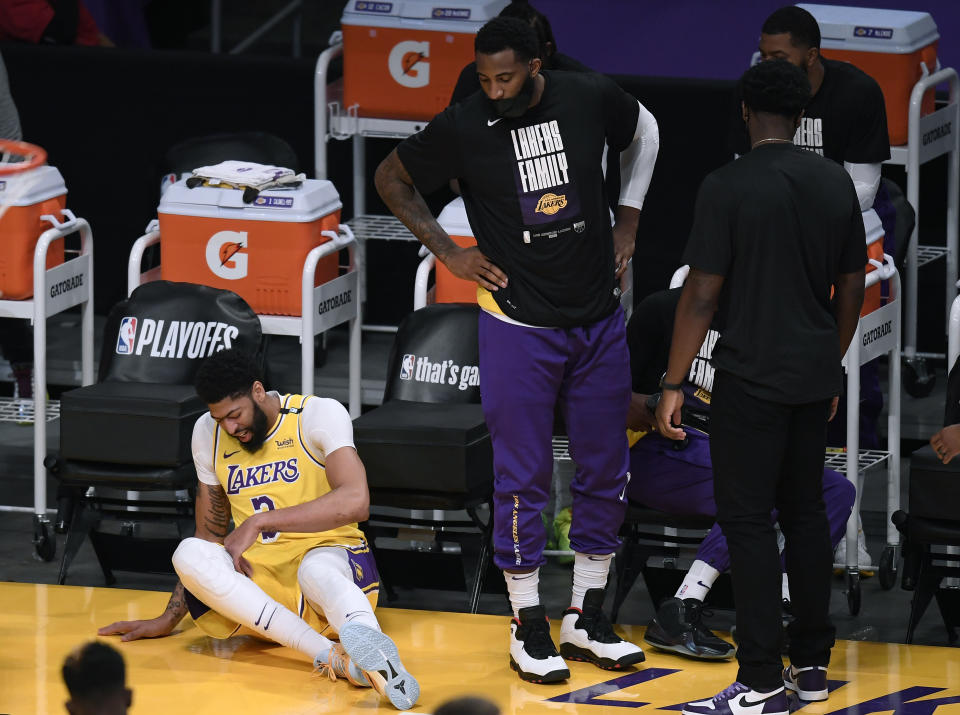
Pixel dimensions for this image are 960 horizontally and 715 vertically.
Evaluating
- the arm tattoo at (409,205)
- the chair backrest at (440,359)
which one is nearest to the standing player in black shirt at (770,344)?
the arm tattoo at (409,205)

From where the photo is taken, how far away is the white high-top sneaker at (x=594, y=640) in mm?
5039

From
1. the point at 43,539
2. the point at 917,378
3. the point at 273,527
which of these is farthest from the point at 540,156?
the point at 917,378

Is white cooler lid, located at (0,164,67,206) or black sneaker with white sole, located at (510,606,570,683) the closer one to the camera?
black sneaker with white sole, located at (510,606,570,683)

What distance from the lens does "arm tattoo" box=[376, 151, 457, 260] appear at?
5090mm

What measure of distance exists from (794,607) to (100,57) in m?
4.87

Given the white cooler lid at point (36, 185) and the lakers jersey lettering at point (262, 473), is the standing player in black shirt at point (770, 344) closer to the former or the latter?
the lakers jersey lettering at point (262, 473)

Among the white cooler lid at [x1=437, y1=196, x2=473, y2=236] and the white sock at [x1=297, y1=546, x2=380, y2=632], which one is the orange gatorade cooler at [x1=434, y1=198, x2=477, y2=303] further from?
the white sock at [x1=297, y1=546, x2=380, y2=632]

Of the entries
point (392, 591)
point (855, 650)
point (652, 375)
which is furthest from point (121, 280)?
point (855, 650)

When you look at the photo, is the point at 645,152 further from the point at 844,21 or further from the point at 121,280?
the point at 121,280

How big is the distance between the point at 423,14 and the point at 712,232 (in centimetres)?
318

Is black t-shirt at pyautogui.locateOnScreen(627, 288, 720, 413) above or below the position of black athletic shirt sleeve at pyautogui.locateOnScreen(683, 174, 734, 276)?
below

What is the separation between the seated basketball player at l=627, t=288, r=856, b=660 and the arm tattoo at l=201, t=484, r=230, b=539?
1.15 m

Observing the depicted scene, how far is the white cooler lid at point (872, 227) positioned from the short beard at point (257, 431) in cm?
195


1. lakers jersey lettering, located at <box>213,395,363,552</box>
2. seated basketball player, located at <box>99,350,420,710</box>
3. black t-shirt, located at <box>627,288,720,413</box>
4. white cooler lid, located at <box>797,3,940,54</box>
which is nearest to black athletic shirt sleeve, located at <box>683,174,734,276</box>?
black t-shirt, located at <box>627,288,720,413</box>
